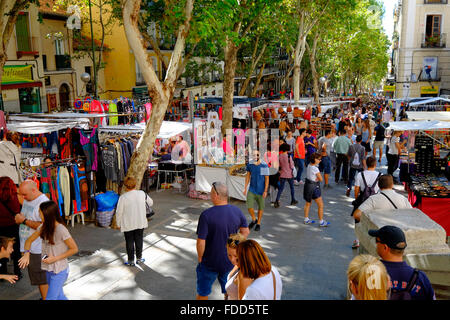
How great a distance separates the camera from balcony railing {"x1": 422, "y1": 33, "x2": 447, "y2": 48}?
112 feet

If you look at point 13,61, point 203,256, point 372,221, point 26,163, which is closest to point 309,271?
point 372,221

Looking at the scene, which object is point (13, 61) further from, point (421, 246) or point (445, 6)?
point (445, 6)

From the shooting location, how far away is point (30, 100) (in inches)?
947

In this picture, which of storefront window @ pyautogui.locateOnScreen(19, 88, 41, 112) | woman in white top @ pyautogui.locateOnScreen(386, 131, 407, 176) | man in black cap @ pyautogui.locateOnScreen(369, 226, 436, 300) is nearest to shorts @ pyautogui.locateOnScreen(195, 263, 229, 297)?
man in black cap @ pyautogui.locateOnScreen(369, 226, 436, 300)

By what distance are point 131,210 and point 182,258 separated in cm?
143

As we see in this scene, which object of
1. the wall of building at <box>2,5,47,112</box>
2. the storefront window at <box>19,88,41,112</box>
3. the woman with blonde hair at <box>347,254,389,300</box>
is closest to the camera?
the woman with blonde hair at <box>347,254,389,300</box>

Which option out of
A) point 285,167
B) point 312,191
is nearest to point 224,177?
point 285,167

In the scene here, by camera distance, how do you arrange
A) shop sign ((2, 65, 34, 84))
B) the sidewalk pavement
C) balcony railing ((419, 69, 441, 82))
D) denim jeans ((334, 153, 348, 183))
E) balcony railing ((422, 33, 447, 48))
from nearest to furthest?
the sidewalk pavement → denim jeans ((334, 153, 348, 183)) → shop sign ((2, 65, 34, 84)) → balcony railing ((422, 33, 447, 48)) → balcony railing ((419, 69, 441, 82))

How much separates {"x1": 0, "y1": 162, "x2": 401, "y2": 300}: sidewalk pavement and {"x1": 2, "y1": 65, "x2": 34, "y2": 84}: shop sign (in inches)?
582

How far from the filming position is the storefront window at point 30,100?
23484mm

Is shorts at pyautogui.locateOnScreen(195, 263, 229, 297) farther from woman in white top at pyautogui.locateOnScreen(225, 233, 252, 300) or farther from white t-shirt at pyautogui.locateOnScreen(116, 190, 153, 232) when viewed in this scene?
white t-shirt at pyautogui.locateOnScreen(116, 190, 153, 232)

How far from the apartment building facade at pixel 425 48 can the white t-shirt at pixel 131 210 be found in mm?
30968

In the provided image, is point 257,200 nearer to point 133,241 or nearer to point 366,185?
point 366,185

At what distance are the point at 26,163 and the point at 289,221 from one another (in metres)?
5.92
